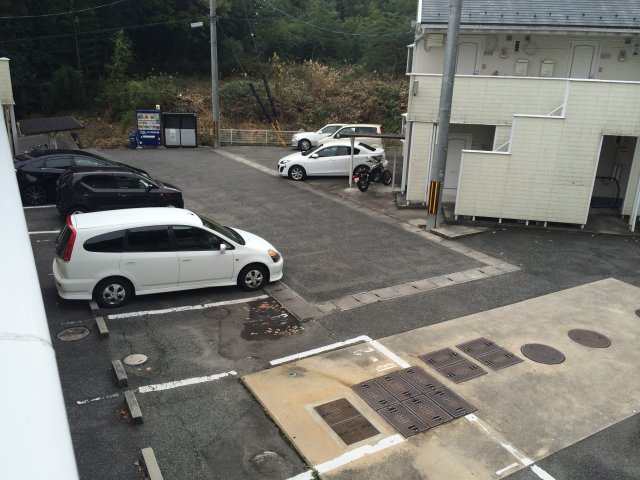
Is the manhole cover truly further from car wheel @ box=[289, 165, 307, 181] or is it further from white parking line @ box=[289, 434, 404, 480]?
car wheel @ box=[289, 165, 307, 181]

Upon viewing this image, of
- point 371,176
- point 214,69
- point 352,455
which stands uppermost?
point 214,69

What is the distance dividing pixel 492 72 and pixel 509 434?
15.6 m

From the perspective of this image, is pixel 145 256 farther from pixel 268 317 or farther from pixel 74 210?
pixel 74 210

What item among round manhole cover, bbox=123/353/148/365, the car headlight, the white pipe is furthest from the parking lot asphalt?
the white pipe

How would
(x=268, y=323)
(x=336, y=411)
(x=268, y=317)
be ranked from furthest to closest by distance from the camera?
(x=268, y=317) < (x=268, y=323) < (x=336, y=411)

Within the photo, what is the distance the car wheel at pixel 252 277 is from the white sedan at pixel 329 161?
11.3m

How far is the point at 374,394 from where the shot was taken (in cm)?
730

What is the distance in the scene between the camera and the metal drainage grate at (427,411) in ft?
22.2

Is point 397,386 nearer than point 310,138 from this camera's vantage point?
Yes

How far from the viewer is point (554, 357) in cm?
845

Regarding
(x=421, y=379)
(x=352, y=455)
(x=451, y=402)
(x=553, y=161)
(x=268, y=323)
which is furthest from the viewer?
(x=553, y=161)

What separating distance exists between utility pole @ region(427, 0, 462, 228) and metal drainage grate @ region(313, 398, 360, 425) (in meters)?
8.84

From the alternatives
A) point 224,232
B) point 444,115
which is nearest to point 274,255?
point 224,232

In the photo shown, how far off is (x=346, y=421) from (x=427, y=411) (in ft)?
3.65
